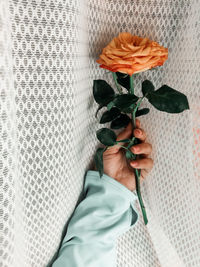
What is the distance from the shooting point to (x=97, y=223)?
2.24ft

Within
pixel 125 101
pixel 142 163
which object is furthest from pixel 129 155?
pixel 125 101

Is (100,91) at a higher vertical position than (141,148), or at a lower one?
higher

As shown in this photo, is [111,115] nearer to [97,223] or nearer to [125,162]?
[125,162]

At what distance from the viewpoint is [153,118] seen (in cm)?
76

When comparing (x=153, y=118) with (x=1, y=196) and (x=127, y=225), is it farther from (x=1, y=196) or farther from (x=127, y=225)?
(x=1, y=196)

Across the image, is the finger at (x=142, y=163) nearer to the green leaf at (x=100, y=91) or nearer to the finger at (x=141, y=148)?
the finger at (x=141, y=148)

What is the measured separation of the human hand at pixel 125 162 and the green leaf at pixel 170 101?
A: 0.43 ft

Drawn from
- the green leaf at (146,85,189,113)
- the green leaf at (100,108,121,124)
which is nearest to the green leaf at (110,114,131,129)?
the green leaf at (100,108,121,124)

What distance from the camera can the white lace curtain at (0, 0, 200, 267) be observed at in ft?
1.50

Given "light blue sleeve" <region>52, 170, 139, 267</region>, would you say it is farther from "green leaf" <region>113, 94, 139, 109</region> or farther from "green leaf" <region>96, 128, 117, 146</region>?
"green leaf" <region>113, 94, 139, 109</region>

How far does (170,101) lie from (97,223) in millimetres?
404

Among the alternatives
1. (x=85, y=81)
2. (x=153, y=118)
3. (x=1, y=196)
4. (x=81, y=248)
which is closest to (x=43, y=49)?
(x=85, y=81)

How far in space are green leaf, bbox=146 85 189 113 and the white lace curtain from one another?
0.16 m

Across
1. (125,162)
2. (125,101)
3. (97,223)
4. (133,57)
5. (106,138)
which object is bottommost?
(97,223)
